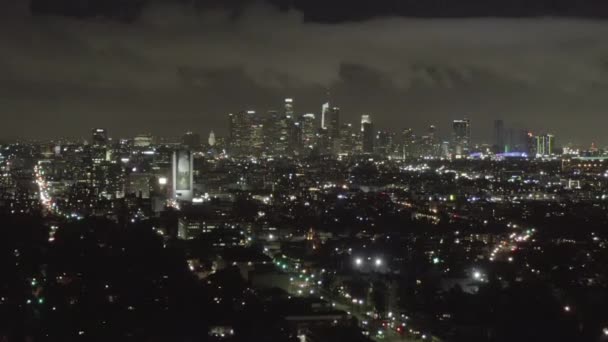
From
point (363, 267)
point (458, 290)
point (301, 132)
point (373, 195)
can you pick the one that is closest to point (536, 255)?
point (363, 267)

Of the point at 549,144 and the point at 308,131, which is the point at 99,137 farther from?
the point at 549,144

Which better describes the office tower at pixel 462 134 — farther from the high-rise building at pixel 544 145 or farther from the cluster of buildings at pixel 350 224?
the cluster of buildings at pixel 350 224

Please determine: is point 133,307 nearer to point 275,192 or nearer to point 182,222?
point 182,222

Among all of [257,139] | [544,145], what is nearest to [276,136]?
[257,139]

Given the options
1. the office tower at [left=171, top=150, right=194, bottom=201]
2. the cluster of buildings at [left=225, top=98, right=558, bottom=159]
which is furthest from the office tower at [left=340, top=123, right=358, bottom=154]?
the office tower at [left=171, top=150, right=194, bottom=201]

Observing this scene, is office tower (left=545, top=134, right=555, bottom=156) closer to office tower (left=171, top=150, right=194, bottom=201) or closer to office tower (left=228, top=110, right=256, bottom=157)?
office tower (left=228, top=110, right=256, bottom=157)

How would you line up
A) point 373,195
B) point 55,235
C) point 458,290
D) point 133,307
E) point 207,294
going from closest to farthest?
point 133,307, point 207,294, point 458,290, point 55,235, point 373,195
